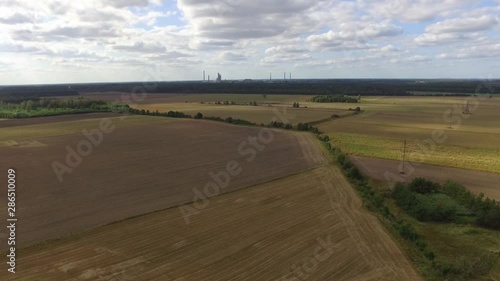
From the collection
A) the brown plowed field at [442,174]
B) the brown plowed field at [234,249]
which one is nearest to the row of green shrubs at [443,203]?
the brown plowed field at [442,174]

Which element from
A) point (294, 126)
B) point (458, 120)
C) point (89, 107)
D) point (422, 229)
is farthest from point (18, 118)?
point (458, 120)

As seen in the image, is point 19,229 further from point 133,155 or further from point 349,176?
point 349,176

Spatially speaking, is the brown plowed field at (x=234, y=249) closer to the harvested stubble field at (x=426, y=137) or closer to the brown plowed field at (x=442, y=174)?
the brown plowed field at (x=442, y=174)

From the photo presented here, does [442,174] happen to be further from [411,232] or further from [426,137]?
[426,137]

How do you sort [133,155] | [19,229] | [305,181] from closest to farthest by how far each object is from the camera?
[19,229] < [305,181] < [133,155]

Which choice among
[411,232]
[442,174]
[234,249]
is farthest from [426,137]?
[234,249]

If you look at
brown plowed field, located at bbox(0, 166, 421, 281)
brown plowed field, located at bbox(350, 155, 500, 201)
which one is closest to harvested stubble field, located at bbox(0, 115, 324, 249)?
brown plowed field, located at bbox(0, 166, 421, 281)
